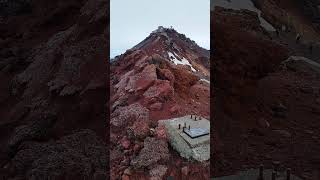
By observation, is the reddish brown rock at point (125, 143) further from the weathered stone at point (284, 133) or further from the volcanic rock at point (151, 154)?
the weathered stone at point (284, 133)

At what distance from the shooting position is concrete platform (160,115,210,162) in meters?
9.27

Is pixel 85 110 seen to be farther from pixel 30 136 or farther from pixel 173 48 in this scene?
pixel 173 48

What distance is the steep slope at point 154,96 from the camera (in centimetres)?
934

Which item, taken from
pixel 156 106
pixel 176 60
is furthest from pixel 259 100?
pixel 156 106

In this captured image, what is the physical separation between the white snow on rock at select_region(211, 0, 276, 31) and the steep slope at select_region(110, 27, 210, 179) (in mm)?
2810

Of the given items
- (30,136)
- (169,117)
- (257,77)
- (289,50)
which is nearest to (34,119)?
(30,136)

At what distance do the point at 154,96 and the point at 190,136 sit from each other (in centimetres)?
147

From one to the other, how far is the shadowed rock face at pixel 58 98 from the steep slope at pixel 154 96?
702mm

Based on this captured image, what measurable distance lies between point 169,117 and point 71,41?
422cm

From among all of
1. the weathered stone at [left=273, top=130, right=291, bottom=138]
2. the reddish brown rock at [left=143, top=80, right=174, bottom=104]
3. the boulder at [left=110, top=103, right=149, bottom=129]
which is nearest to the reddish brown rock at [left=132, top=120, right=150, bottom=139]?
the boulder at [left=110, top=103, right=149, bottom=129]

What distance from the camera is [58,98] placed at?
10633 millimetres

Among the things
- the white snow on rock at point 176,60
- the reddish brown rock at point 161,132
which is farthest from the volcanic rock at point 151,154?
the white snow on rock at point 176,60

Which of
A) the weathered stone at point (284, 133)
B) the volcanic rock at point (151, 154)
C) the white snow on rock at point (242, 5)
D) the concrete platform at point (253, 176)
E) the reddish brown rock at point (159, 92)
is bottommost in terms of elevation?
the concrete platform at point (253, 176)

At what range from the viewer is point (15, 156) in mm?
9984
